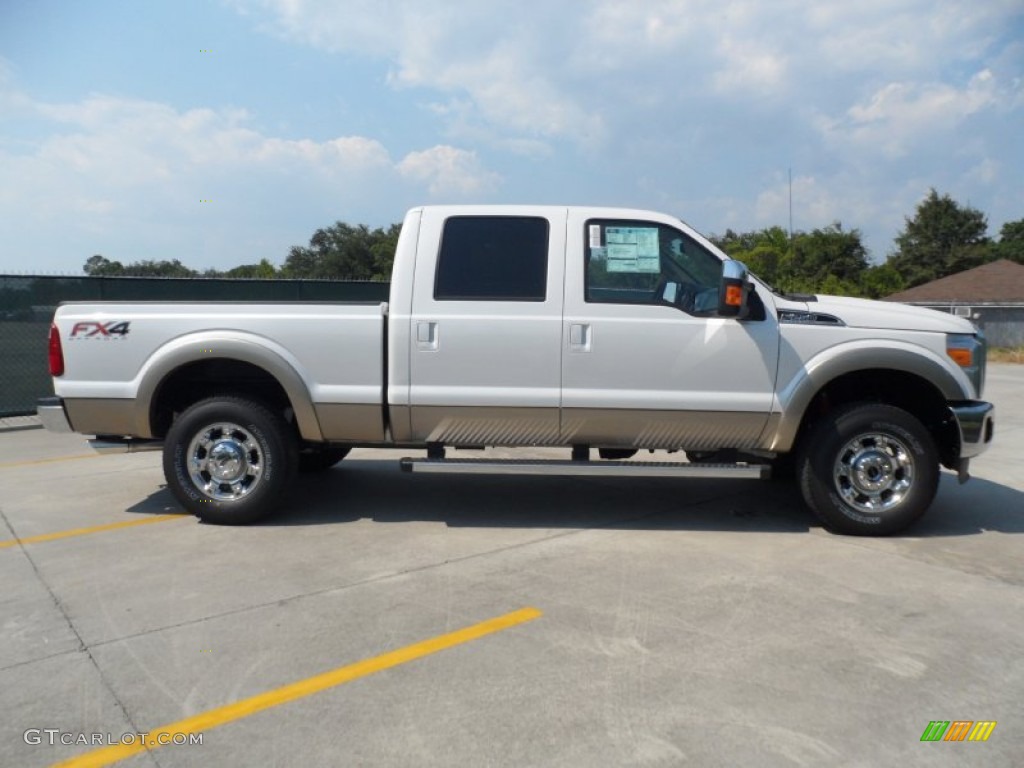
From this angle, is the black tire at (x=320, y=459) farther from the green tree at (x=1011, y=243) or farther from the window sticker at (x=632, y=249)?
the green tree at (x=1011, y=243)

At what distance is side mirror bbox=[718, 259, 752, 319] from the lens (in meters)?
4.95

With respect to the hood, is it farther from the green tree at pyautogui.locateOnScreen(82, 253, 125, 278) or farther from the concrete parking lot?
the green tree at pyautogui.locateOnScreen(82, 253, 125, 278)

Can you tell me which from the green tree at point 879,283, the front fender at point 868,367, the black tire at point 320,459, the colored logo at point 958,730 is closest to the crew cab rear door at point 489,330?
the front fender at point 868,367

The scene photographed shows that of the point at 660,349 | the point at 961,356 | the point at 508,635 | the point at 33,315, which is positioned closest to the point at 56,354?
the point at 508,635

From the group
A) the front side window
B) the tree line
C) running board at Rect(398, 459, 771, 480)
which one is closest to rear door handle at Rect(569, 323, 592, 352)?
the front side window

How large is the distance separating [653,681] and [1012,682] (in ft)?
5.04

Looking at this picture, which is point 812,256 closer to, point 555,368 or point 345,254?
point 345,254

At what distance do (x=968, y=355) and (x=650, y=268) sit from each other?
7.07 feet

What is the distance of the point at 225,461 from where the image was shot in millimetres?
5484

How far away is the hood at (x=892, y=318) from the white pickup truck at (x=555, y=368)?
0.06 ft

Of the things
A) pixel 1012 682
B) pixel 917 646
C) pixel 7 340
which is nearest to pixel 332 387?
pixel 917 646


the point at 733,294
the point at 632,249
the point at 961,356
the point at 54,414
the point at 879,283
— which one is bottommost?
the point at 54,414

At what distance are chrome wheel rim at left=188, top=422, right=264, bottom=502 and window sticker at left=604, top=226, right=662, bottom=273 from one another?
9.08ft

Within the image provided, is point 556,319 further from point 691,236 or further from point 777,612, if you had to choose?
point 777,612
